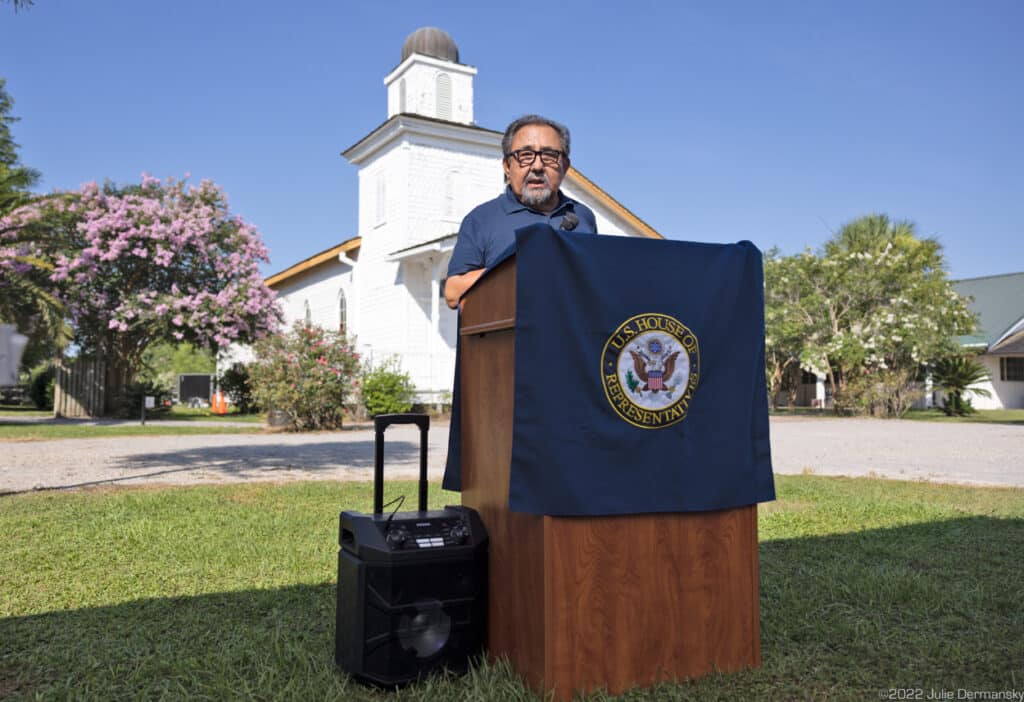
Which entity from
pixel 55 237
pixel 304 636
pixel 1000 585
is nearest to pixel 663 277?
pixel 304 636

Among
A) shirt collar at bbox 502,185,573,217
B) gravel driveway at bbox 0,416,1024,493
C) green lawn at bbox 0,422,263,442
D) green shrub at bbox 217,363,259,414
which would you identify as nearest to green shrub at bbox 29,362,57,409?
green shrub at bbox 217,363,259,414

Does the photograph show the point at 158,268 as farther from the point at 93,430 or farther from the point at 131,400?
the point at 93,430

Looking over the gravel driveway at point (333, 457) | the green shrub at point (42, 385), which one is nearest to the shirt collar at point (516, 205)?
Answer: the gravel driveway at point (333, 457)

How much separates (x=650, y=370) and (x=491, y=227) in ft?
2.95

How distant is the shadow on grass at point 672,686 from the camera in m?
2.57

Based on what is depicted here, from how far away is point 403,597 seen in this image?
251cm

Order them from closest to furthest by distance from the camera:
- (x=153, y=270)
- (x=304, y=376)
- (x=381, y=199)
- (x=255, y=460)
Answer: (x=255, y=460)
(x=304, y=376)
(x=153, y=270)
(x=381, y=199)

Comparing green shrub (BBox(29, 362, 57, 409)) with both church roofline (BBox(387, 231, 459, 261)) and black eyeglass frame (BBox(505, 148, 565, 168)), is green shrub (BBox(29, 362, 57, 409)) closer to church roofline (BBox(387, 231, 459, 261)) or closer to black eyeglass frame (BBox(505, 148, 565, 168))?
church roofline (BBox(387, 231, 459, 261))

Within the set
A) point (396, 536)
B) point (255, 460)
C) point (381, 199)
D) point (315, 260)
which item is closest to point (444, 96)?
point (381, 199)

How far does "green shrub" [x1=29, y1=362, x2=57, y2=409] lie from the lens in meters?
29.1

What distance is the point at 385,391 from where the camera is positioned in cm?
1977

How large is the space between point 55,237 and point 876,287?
22.1 metres

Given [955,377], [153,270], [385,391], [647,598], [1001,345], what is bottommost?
[647,598]

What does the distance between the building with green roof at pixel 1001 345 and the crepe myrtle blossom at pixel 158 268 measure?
27.2 metres
